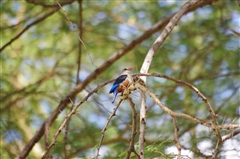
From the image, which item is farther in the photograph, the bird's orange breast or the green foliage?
the green foliage

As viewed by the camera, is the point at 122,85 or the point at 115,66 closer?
the point at 122,85

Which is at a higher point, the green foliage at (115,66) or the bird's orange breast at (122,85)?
the green foliage at (115,66)

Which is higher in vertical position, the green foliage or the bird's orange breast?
the green foliage

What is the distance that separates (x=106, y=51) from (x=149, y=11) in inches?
41.6

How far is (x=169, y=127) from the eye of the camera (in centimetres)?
650

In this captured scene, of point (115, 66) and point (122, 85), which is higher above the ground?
point (115, 66)

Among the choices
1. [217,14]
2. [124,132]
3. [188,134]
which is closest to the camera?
[188,134]

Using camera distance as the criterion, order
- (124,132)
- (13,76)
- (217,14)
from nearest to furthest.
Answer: (124,132) < (217,14) < (13,76)

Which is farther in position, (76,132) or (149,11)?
(149,11)

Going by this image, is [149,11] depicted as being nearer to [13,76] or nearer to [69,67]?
[69,67]

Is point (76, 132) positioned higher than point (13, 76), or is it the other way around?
point (13, 76)

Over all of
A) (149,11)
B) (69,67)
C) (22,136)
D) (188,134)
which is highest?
(149,11)

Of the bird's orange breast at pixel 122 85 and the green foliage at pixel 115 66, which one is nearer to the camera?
the bird's orange breast at pixel 122 85

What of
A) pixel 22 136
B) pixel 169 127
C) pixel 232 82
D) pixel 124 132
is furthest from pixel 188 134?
pixel 22 136
